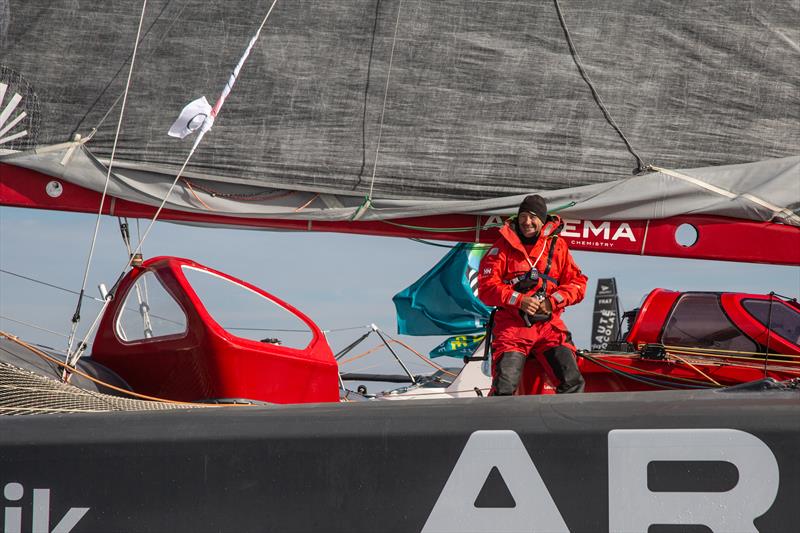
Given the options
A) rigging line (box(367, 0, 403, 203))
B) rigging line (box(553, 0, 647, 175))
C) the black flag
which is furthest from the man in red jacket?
the black flag

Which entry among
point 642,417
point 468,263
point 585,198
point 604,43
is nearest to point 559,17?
point 604,43

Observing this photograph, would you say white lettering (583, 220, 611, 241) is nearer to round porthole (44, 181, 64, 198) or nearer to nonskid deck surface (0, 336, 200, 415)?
nonskid deck surface (0, 336, 200, 415)

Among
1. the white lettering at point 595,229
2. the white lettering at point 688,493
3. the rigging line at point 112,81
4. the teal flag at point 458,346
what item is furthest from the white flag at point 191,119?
the teal flag at point 458,346

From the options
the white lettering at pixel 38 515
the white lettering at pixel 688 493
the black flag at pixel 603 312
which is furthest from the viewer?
the black flag at pixel 603 312

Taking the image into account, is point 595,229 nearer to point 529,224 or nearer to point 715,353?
point 529,224

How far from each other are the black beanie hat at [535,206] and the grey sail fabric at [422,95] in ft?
0.98

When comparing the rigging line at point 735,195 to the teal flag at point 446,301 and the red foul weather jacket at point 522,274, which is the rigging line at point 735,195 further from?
the teal flag at point 446,301

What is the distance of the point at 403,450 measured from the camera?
2.48 metres

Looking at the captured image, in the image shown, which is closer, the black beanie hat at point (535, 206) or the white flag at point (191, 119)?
the black beanie hat at point (535, 206)

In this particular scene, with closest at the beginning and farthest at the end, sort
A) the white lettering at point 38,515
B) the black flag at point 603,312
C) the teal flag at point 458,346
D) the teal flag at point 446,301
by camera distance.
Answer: the white lettering at point 38,515 → the black flag at point 603,312 → the teal flag at point 458,346 → the teal flag at point 446,301

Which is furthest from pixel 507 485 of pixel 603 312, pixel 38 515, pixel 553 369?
pixel 603 312

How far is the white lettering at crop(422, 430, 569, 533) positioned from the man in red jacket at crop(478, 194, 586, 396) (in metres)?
1.45

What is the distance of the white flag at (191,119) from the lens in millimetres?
4438

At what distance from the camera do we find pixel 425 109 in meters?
4.50
